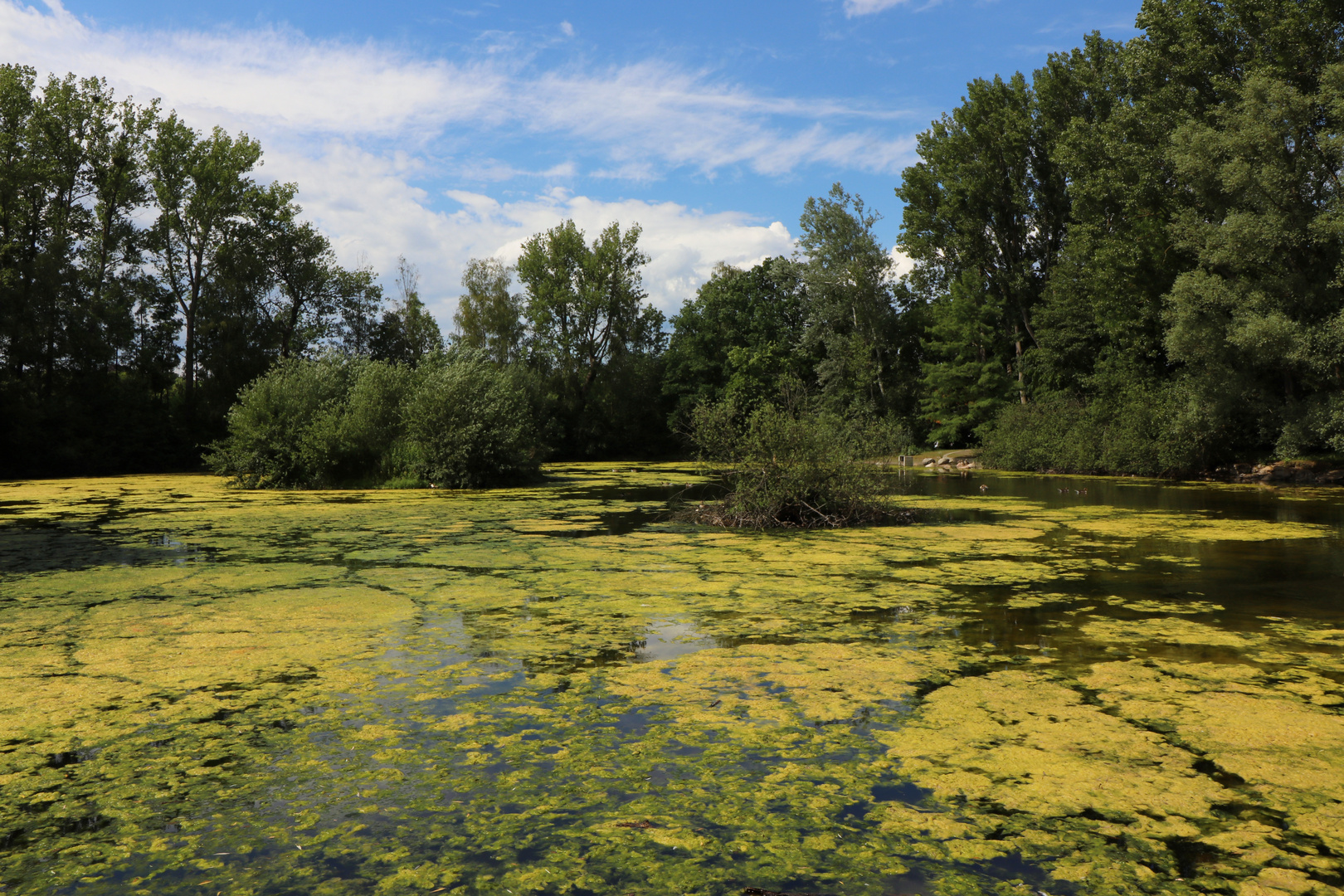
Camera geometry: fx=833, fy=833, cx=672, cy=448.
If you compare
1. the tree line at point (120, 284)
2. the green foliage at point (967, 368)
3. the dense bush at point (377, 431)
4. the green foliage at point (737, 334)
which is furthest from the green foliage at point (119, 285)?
the green foliage at point (967, 368)

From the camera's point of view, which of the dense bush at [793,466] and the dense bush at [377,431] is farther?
the dense bush at [377,431]

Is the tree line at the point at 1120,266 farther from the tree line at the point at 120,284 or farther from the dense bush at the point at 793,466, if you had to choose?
the tree line at the point at 120,284

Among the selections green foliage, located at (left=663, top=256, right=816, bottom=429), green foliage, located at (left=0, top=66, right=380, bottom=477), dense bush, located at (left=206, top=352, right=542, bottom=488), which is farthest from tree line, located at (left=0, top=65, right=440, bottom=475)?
green foliage, located at (left=663, top=256, right=816, bottom=429)

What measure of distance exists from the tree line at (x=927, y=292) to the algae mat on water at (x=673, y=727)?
6.29 meters

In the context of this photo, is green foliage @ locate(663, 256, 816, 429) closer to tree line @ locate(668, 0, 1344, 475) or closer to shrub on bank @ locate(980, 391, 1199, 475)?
tree line @ locate(668, 0, 1344, 475)

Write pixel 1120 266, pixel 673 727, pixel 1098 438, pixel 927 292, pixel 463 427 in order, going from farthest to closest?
pixel 927 292 < pixel 1098 438 < pixel 1120 266 < pixel 463 427 < pixel 673 727

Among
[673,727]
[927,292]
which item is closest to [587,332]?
[927,292]

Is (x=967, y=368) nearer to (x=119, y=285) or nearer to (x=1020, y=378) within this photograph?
(x=1020, y=378)

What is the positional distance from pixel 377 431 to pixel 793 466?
12.5m

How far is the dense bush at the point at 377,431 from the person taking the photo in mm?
19359

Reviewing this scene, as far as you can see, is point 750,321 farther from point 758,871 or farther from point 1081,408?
point 758,871

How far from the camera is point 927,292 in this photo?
39.0m

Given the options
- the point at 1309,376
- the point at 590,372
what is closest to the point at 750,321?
the point at 590,372

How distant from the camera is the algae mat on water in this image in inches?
103
